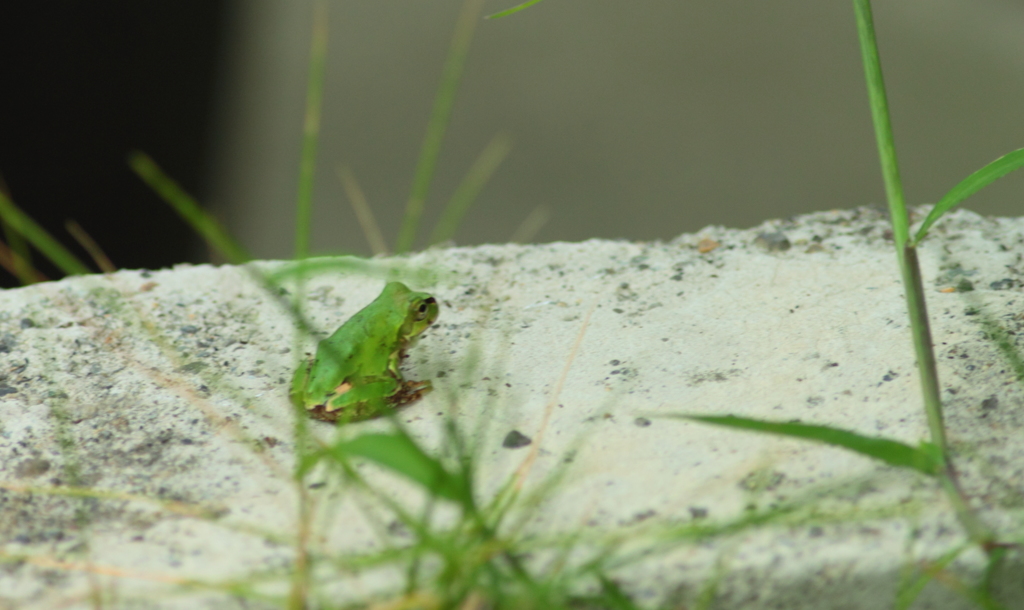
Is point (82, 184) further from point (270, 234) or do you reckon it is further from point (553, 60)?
point (553, 60)

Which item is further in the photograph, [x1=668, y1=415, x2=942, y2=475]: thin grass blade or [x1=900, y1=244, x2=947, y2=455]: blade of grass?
[x1=900, y1=244, x2=947, y2=455]: blade of grass

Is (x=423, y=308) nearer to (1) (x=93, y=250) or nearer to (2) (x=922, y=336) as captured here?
(1) (x=93, y=250)

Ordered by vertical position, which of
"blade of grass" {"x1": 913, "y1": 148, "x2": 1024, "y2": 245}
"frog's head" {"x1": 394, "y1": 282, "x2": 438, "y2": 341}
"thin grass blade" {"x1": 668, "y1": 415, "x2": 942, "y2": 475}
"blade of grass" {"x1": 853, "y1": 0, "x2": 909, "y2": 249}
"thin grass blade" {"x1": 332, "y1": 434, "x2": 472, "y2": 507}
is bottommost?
"thin grass blade" {"x1": 668, "y1": 415, "x2": 942, "y2": 475}

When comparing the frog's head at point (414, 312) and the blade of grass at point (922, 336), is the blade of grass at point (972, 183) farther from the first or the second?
the frog's head at point (414, 312)

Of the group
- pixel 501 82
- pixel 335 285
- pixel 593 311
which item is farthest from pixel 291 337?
pixel 501 82

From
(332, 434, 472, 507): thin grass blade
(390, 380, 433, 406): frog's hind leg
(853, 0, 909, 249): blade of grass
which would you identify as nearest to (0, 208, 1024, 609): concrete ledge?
(390, 380, 433, 406): frog's hind leg

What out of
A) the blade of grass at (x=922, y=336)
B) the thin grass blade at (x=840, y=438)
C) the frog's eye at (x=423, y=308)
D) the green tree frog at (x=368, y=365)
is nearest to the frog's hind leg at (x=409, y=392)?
the green tree frog at (x=368, y=365)

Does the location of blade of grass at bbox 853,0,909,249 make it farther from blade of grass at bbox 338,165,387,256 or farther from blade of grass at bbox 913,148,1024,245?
blade of grass at bbox 338,165,387,256
